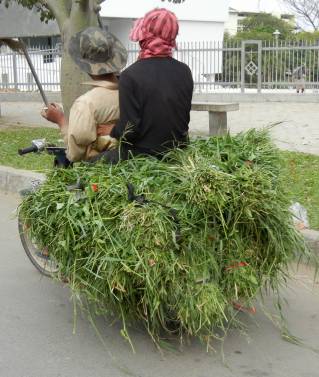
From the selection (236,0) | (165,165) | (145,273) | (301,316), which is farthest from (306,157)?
(236,0)

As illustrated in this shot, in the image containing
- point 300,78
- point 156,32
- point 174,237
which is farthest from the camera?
point 300,78

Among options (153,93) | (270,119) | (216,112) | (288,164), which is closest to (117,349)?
(153,93)

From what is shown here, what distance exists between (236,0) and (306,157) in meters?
52.7

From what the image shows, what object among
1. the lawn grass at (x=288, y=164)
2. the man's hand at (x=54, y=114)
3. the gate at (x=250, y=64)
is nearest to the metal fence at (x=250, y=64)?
the gate at (x=250, y=64)

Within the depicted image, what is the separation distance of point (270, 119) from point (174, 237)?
11.3 m

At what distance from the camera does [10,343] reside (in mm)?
4109

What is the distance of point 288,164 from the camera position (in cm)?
797

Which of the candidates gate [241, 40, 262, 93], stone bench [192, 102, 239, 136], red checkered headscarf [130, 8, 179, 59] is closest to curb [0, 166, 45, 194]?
stone bench [192, 102, 239, 136]

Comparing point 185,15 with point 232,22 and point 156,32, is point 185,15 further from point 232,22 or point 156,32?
point 156,32

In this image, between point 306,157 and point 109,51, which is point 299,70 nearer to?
point 306,157

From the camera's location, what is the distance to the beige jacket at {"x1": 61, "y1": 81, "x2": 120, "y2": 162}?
13.9ft

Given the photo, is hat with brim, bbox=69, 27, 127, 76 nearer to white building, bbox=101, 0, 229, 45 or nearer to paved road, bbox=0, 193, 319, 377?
paved road, bbox=0, 193, 319, 377

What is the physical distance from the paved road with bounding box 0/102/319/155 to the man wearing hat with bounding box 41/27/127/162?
5013 mm

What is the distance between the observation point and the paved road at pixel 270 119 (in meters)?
10.8
